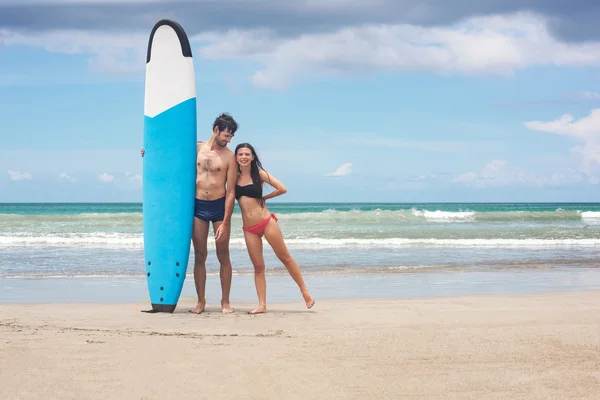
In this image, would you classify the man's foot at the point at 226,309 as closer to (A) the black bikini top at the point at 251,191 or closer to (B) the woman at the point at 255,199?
(B) the woman at the point at 255,199

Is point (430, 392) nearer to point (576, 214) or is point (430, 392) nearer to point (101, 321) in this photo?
point (101, 321)

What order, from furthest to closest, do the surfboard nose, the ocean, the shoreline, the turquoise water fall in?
1. the turquoise water
2. the ocean
3. the shoreline
4. the surfboard nose

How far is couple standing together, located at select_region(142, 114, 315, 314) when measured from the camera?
222 inches

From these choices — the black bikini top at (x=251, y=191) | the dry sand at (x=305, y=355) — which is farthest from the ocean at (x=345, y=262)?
the dry sand at (x=305, y=355)

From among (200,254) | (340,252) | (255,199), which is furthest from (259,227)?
(340,252)

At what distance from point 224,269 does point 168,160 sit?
3.49ft

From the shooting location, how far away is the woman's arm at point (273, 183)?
559 cm

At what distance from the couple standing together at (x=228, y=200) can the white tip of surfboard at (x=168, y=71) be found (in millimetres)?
523

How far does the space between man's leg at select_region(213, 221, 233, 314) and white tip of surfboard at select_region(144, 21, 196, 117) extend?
3.90ft

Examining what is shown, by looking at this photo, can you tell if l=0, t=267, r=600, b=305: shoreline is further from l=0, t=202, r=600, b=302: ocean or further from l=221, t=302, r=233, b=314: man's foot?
l=221, t=302, r=233, b=314: man's foot

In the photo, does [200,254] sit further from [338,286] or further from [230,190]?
[338,286]

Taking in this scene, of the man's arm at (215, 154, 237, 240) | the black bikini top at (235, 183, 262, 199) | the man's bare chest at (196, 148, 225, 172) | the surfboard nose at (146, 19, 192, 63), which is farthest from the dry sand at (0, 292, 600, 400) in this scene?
the surfboard nose at (146, 19, 192, 63)

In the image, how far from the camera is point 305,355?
12.7ft

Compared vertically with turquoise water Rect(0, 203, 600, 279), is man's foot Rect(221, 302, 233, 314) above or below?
above
